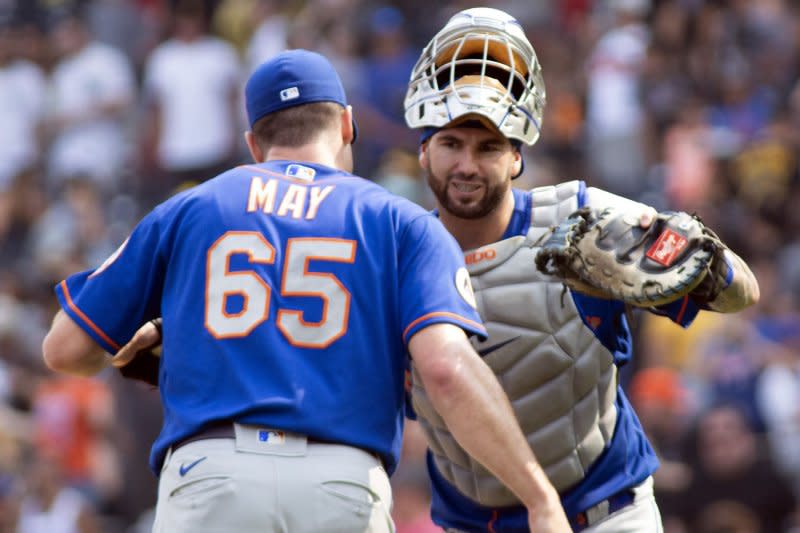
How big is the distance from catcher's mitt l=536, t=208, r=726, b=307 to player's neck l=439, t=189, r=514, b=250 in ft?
1.53

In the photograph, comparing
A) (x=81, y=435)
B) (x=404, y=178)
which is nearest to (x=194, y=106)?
(x=404, y=178)

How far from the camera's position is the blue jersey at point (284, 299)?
13.1 feet

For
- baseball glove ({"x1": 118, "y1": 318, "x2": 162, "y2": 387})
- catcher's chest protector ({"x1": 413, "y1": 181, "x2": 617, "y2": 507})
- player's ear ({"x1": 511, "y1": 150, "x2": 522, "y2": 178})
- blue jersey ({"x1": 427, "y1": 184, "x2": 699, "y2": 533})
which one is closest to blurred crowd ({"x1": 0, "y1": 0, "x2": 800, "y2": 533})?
blue jersey ({"x1": 427, "y1": 184, "x2": 699, "y2": 533})

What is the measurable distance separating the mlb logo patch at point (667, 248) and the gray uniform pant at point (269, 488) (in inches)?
43.2

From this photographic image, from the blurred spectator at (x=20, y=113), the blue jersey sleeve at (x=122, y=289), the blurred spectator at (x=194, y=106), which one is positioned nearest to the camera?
the blue jersey sleeve at (x=122, y=289)

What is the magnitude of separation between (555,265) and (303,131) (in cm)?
89

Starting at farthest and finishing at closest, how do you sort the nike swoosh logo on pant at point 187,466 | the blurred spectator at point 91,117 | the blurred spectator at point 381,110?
the blurred spectator at point 91,117
the blurred spectator at point 381,110
the nike swoosh logo on pant at point 187,466

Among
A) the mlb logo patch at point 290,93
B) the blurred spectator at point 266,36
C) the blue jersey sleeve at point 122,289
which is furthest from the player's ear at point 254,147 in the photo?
the blurred spectator at point 266,36

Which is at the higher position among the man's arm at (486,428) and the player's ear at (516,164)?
the player's ear at (516,164)

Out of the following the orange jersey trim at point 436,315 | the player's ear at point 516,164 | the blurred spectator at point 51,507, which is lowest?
the blurred spectator at point 51,507

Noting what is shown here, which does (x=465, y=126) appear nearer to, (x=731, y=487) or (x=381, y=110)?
(x=731, y=487)

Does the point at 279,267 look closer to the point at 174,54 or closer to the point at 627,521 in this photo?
the point at 627,521

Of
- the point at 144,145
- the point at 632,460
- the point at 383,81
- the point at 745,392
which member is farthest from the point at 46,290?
the point at 632,460

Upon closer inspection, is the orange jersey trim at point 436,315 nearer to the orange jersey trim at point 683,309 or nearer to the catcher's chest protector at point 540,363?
the catcher's chest protector at point 540,363
